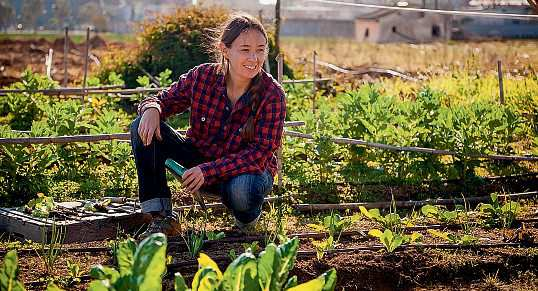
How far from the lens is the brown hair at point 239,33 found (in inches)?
169

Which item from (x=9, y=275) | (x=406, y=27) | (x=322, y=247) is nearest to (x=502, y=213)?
(x=322, y=247)

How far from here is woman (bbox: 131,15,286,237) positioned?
4.29 metres

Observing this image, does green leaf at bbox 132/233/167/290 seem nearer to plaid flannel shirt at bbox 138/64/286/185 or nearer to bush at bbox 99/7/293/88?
plaid flannel shirt at bbox 138/64/286/185

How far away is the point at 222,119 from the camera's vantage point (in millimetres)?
4480

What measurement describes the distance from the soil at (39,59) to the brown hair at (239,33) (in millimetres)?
7278

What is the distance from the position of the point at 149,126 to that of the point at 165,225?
0.48 meters

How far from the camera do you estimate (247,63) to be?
4.28 m

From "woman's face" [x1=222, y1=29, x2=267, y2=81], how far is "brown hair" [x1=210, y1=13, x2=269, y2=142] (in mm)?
26

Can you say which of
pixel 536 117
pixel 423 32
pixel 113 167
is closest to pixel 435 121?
pixel 536 117

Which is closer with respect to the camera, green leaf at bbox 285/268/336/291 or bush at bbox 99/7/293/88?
green leaf at bbox 285/268/336/291

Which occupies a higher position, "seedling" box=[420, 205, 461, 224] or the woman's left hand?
the woman's left hand

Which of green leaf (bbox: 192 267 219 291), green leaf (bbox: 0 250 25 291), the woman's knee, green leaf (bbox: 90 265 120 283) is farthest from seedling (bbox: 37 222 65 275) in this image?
green leaf (bbox: 192 267 219 291)

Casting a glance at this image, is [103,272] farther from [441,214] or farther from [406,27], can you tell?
[406,27]

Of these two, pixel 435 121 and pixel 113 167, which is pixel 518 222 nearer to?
pixel 435 121
